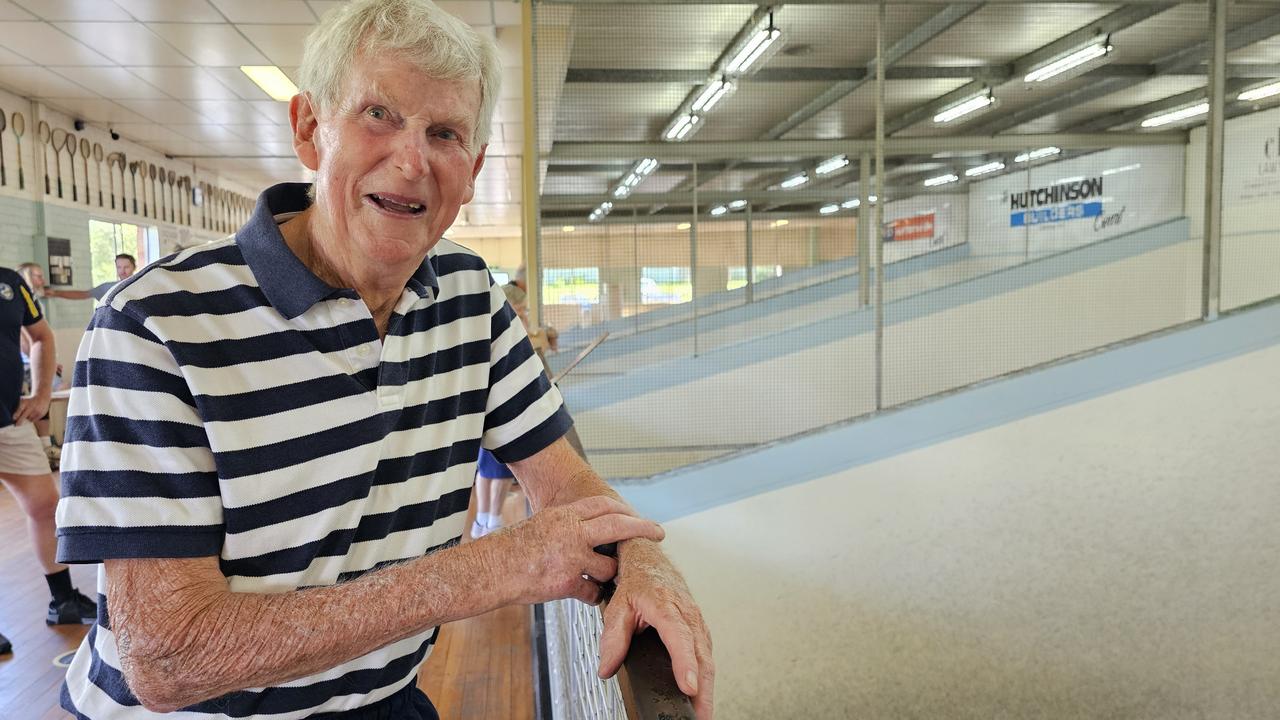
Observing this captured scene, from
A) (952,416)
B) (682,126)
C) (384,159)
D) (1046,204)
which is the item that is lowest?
(952,416)

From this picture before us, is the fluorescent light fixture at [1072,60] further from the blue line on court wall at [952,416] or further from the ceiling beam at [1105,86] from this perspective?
the blue line on court wall at [952,416]

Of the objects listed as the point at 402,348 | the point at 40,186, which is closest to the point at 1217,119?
the point at 402,348

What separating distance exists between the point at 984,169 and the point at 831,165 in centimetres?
117

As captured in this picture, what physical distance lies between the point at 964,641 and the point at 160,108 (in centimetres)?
867

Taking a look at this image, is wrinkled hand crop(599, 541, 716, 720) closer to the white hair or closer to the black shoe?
the white hair

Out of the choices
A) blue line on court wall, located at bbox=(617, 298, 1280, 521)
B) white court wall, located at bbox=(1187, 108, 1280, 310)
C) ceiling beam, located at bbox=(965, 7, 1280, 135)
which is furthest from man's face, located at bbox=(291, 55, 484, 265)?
ceiling beam, located at bbox=(965, 7, 1280, 135)

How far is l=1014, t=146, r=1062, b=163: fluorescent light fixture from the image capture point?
5.48 metres

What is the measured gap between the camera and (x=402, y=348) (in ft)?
3.29

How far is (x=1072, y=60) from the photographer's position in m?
5.53

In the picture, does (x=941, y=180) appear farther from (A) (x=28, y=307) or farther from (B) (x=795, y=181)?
(A) (x=28, y=307)

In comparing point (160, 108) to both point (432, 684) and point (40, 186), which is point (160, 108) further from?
point (432, 684)

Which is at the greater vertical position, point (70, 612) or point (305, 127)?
point (305, 127)

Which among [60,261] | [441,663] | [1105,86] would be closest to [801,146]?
[1105,86]

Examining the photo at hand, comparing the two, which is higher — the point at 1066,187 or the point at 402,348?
the point at 1066,187
